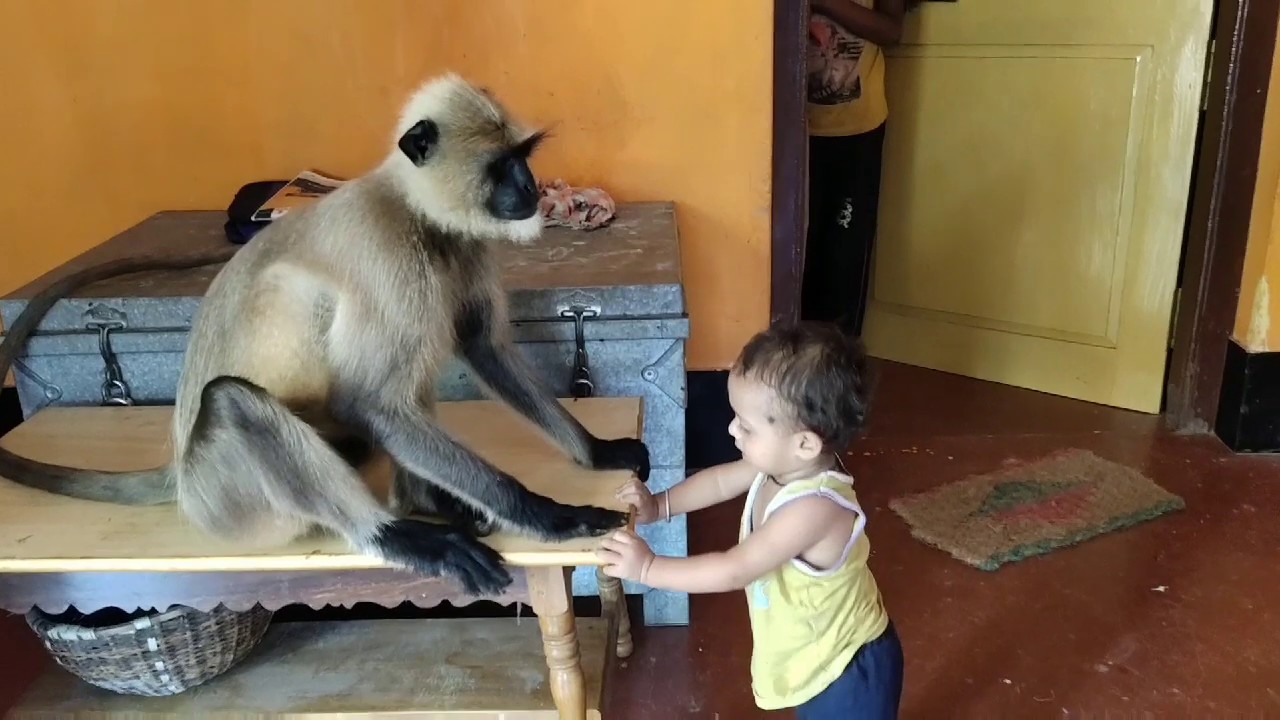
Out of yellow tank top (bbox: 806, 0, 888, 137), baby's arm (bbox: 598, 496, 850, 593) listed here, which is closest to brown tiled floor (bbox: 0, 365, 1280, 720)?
baby's arm (bbox: 598, 496, 850, 593)

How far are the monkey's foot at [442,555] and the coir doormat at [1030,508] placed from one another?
132 centimetres

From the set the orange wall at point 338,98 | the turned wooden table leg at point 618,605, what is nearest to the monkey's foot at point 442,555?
the turned wooden table leg at point 618,605

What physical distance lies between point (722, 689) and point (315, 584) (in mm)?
801

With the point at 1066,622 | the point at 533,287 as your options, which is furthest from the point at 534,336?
the point at 1066,622

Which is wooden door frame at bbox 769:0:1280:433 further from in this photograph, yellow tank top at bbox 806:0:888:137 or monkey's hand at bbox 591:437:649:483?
monkey's hand at bbox 591:437:649:483

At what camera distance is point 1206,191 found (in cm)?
280

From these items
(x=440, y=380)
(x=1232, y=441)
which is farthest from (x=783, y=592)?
(x=1232, y=441)

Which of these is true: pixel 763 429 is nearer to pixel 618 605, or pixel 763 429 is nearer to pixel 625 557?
pixel 625 557

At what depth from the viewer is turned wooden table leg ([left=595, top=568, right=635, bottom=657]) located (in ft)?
6.37

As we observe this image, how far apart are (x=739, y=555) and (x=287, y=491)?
56 centimetres

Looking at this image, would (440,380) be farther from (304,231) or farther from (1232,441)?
(1232,441)

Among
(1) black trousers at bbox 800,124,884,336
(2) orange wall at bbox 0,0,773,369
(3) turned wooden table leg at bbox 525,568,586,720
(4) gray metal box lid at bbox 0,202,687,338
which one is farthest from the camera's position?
(1) black trousers at bbox 800,124,884,336

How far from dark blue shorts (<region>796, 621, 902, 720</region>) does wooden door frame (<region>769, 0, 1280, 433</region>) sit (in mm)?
1057

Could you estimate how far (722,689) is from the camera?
1.97m
